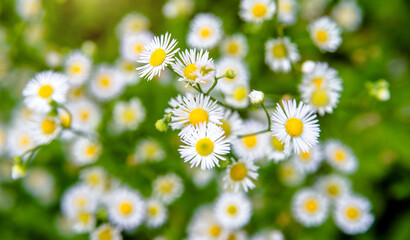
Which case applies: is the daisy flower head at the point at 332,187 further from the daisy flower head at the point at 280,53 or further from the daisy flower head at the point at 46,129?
the daisy flower head at the point at 46,129

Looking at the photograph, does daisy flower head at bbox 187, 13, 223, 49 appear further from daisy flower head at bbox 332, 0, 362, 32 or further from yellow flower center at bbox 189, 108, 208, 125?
daisy flower head at bbox 332, 0, 362, 32

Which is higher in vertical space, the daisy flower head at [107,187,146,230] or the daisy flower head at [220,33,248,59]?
the daisy flower head at [220,33,248,59]

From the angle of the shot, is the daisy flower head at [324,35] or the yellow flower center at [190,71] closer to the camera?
the yellow flower center at [190,71]

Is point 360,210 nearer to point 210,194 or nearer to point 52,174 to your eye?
point 210,194

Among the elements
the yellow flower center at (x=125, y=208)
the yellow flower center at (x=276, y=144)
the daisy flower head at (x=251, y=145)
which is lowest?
the yellow flower center at (x=125, y=208)

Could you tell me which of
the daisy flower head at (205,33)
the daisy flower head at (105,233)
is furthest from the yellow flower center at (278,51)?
the daisy flower head at (105,233)

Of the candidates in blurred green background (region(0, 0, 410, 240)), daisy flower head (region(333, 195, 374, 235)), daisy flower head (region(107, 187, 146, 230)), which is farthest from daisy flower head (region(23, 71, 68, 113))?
daisy flower head (region(333, 195, 374, 235))

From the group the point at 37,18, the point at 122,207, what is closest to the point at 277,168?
the point at 122,207
